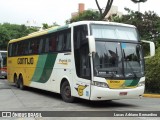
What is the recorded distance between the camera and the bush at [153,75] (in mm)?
19797

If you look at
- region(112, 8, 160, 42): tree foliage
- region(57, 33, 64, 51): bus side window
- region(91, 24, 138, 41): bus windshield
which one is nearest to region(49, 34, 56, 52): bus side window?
region(57, 33, 64, 51): bus side window

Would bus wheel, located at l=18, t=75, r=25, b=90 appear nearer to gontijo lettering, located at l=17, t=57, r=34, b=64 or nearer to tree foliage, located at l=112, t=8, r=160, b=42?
gontijo lettering, located at l=17, t=57, r=34, b=64

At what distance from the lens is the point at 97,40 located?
45.7 ft

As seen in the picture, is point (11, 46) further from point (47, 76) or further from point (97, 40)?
point (97, 40)

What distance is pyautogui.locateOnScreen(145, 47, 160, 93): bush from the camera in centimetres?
1980

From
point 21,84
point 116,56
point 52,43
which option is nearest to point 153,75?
point 52,43

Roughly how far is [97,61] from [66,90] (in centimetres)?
267

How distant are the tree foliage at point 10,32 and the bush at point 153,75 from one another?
4287 cm

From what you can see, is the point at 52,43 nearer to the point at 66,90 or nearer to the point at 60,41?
the point at 60,41

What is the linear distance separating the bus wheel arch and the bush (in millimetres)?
5697

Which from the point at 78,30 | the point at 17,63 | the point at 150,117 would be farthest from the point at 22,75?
the point at 150,117

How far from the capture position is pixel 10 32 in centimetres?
6462

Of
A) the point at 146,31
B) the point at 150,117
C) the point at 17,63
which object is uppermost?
the point at 146,31

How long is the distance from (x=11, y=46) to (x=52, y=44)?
833 centimetres
